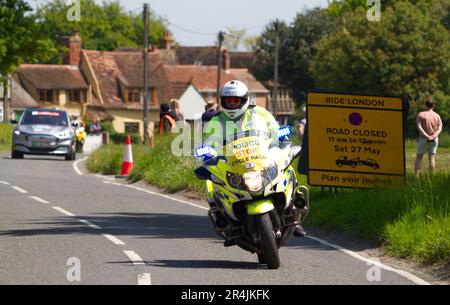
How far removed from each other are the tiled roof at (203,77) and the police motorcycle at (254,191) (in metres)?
101

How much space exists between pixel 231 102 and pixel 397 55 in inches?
2316

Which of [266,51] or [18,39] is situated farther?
[266,51]

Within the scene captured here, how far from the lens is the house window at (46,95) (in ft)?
357

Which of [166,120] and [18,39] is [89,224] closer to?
[166,120]

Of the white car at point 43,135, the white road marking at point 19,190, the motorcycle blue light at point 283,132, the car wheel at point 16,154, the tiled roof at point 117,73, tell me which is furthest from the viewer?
the tiled roof at point 117,73

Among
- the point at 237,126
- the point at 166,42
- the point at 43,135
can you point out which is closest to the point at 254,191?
the point at 237,126

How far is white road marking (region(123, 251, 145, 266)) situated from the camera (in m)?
11.4

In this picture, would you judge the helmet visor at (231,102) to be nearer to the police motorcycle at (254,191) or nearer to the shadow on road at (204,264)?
the police motorcycle at (254,191)

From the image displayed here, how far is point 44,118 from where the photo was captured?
3628 centimetres

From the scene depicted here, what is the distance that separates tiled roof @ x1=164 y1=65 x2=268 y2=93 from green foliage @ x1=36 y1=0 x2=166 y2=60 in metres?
24.3

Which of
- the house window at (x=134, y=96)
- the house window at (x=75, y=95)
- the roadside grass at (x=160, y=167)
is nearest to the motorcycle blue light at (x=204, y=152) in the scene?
the roadside grass at (x=160, y=167)

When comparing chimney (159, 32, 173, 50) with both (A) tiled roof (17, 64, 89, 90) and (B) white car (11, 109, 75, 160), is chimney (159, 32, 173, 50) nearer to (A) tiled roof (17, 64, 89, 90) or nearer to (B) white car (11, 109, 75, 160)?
(A) tiled roof (17, 64, 89, 90)
